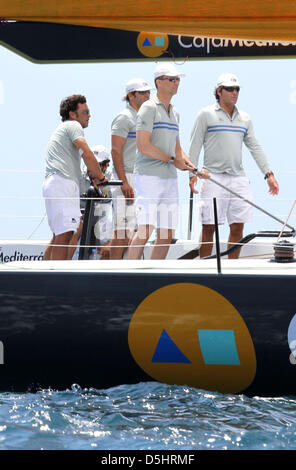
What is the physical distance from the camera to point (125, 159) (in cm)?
581

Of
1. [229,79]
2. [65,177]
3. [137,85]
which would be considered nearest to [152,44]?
[137,85]

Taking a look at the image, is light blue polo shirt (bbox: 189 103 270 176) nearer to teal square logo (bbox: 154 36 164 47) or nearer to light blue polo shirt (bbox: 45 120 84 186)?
teal square logo (bbox: 154 36 164 47)

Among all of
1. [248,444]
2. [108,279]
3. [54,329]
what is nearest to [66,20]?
[108,279]

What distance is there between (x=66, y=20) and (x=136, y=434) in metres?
2.20

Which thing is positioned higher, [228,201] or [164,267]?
[228,201]

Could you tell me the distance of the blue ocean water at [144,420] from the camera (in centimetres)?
390

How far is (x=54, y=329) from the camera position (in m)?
4.58

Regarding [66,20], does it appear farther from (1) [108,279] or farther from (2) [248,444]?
(2) [248,444]

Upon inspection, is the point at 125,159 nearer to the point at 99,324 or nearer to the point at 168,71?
the point at 168,71

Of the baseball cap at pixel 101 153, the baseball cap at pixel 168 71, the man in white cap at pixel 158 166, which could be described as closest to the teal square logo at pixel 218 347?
the man in white cap at pixel 158 166

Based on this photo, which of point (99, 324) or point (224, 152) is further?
point (224, 152)

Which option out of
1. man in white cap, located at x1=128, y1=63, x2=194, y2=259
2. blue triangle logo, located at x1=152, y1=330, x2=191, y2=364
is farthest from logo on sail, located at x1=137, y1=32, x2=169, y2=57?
blue triangle logo, located at x1=152, y1=330, x2=191, y2=364

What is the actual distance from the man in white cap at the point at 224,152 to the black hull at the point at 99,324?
3.81 ft

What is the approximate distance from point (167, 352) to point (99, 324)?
0.41 metres
